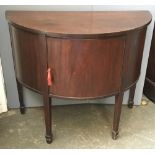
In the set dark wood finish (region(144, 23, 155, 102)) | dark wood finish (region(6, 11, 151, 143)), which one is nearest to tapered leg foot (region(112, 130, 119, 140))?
dark wood finish (region(6, 11, 151, 143))

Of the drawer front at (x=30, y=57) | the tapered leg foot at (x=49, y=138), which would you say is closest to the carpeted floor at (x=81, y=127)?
the tapered leg foot at (x=49, y=138)

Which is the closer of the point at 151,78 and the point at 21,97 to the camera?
the point at 21,97

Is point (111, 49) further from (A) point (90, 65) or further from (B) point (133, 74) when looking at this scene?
(B) point (133, 74)

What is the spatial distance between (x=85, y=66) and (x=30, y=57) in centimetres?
30

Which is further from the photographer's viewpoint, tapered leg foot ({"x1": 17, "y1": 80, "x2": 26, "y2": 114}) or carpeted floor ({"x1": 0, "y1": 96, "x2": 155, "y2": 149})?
tapered leg foot ({"x1": 17, "y1": 80, "x2": 26, "y2": 114})

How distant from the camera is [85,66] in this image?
1.31m

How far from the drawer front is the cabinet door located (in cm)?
5

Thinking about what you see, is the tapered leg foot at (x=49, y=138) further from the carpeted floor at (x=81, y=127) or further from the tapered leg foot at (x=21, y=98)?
the tapered leg foot at (x=21, y=98)

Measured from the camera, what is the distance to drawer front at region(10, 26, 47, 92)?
1300mm

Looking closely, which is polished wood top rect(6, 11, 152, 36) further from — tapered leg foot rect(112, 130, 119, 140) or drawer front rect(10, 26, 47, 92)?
tapered leg foot rect(112, 130, 119, 140)

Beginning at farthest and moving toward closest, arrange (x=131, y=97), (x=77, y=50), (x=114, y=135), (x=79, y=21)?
(x=131, y=97) < (x=114, y=135) < (x=79, y=21) < (x=77, y=50)

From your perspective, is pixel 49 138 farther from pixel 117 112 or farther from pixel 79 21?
pixel 79 21

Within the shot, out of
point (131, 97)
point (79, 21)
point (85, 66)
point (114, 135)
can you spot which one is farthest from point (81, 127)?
point (79, 21)
